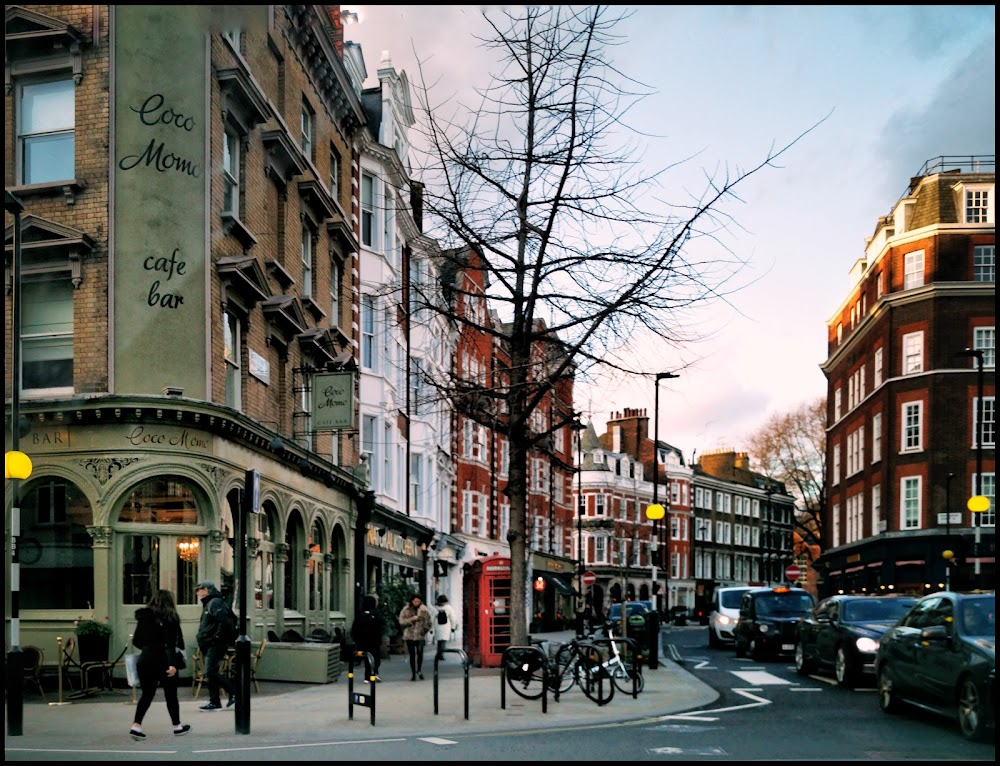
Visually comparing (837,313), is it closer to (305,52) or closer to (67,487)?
(305,52)

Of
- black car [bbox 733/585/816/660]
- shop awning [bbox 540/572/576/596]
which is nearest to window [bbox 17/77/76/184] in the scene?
black car [bbox 733/585/816/660]

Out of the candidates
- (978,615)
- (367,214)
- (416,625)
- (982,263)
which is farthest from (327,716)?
(982,263)

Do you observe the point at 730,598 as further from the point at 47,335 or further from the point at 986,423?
the point at 47,335

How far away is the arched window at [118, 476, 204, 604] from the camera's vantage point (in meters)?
18.8

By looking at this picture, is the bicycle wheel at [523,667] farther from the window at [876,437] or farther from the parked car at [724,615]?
the window at [876,437]

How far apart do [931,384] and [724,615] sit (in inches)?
843

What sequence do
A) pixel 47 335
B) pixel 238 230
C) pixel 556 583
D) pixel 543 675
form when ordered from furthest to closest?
pixel 556 583 < pixel 238 230 < pixel 47 335 < pixel 543 675

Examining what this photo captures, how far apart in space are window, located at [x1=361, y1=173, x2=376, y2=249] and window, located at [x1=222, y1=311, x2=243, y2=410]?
12.7 meters

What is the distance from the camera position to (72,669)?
1781 centimetres

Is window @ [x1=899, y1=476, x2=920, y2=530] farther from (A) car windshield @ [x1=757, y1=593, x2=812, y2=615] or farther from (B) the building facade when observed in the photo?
(A) car windshield @ [x1=757, y1=593, x2=812, y2=615]

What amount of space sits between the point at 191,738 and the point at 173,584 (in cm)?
655

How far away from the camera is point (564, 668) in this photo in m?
16.8

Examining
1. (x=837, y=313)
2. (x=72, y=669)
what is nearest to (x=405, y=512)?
(x=72, y=669)

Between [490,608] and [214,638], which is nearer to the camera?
[214,638]
